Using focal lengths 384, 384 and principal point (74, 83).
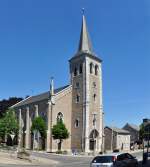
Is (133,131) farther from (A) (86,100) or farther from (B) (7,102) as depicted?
(A) (86,100)

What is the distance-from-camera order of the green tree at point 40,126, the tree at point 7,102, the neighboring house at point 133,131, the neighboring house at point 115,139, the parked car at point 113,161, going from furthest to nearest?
the neighboring house at point 133,131 → the tree at point 7,102 → the neighboring house at point 115,139 → the green tree at point 40,126 → the parked car at point 113,161

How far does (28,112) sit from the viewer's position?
3684 inches

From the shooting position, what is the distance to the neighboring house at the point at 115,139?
327ft

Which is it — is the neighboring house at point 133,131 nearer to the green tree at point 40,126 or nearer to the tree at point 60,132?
the green tree at point 40,126

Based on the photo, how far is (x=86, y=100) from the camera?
3189 inches

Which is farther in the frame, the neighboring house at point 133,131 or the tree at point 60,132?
the neighboring house at point 133,131

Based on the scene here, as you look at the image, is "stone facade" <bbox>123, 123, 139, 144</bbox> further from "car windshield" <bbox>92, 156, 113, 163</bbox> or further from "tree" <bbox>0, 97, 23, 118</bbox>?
"car windshield" <bbox>92, 156, 113, 163</bbox>

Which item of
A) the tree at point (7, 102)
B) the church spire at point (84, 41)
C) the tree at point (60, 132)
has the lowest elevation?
the tree at point (60, 132)

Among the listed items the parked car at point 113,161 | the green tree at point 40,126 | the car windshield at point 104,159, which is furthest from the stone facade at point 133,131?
the car windshield at point 104,159

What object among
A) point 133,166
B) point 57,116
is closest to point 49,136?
point 57,116

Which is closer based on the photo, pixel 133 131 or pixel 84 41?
pixel 84 41

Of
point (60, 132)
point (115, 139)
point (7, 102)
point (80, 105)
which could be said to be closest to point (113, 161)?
point (60, 132)

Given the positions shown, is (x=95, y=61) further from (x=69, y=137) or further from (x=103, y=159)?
(x=103, y=159)

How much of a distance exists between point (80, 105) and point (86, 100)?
226 cm
